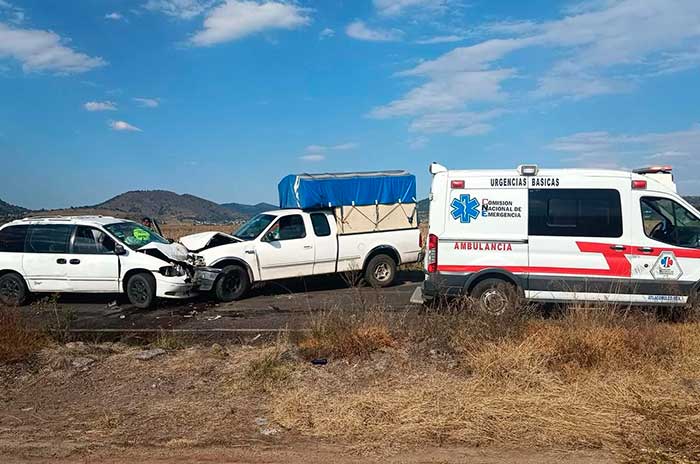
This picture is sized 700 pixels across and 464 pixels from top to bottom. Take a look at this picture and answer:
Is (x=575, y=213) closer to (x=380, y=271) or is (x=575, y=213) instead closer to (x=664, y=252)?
(x=664, y=252)

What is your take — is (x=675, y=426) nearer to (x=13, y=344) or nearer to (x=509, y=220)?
(x=509, y=220)

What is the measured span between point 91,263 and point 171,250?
4.89ft

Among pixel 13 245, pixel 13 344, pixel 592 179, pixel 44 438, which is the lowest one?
pixel 44 438

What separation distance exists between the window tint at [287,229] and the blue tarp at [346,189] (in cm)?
35

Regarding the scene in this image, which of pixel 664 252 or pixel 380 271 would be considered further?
pixel 380 271

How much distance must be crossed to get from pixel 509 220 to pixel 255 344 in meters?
4.27

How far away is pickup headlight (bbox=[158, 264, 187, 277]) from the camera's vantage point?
1080cm

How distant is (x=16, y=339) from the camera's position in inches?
285

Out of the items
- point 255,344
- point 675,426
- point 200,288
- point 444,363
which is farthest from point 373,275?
point 675,426

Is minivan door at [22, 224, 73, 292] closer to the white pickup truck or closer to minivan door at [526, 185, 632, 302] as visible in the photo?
the white pickup truck

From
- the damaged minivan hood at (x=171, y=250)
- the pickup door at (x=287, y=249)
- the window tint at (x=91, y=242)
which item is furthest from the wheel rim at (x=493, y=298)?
the window tint at (x=91, y=242)

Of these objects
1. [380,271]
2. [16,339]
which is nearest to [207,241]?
[380,271]

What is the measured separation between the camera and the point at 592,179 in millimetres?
8836

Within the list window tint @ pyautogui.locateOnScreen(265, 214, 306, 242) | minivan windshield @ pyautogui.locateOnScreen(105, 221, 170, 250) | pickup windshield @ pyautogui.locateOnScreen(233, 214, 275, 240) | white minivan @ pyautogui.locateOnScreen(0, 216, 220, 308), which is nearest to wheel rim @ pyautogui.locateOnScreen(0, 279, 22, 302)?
white minivan @ pyautogui.locateOnScreen(0, 216, 220, 308)
